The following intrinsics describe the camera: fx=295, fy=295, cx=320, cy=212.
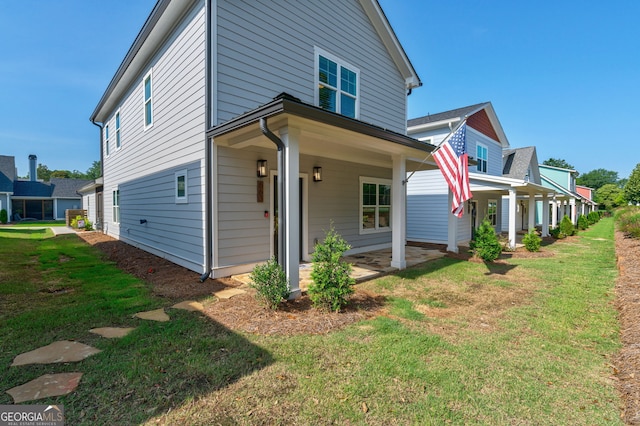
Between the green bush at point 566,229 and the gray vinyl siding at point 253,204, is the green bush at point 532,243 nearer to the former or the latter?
the green bush at point 566,229

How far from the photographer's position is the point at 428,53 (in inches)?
581

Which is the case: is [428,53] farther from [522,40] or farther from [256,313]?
[256,313]

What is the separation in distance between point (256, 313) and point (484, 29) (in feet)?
45.2

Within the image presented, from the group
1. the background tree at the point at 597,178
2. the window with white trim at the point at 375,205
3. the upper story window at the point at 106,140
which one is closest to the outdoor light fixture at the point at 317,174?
the window with white trim at the point at 375,205

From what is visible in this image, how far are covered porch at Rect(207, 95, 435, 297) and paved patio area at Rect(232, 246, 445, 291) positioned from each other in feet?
0.74

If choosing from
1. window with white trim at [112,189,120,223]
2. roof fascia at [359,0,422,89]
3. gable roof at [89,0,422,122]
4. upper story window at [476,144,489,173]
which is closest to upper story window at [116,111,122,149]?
gable roof at [89,0,422,122]

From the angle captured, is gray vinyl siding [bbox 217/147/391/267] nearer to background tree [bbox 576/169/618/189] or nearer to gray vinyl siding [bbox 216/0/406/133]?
gray vinyl siding [bbox 216/0/406/133]

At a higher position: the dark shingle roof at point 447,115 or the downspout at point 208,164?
the dark shingle roof at point 447,115

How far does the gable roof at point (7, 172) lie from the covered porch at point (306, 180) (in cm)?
3130

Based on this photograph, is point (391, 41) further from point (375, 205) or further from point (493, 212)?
point (493, 212)

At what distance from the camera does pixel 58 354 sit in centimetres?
301

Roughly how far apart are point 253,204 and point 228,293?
6.92ft

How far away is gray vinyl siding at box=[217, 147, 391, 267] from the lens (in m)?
6.02

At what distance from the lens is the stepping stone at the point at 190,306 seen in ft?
14.4
